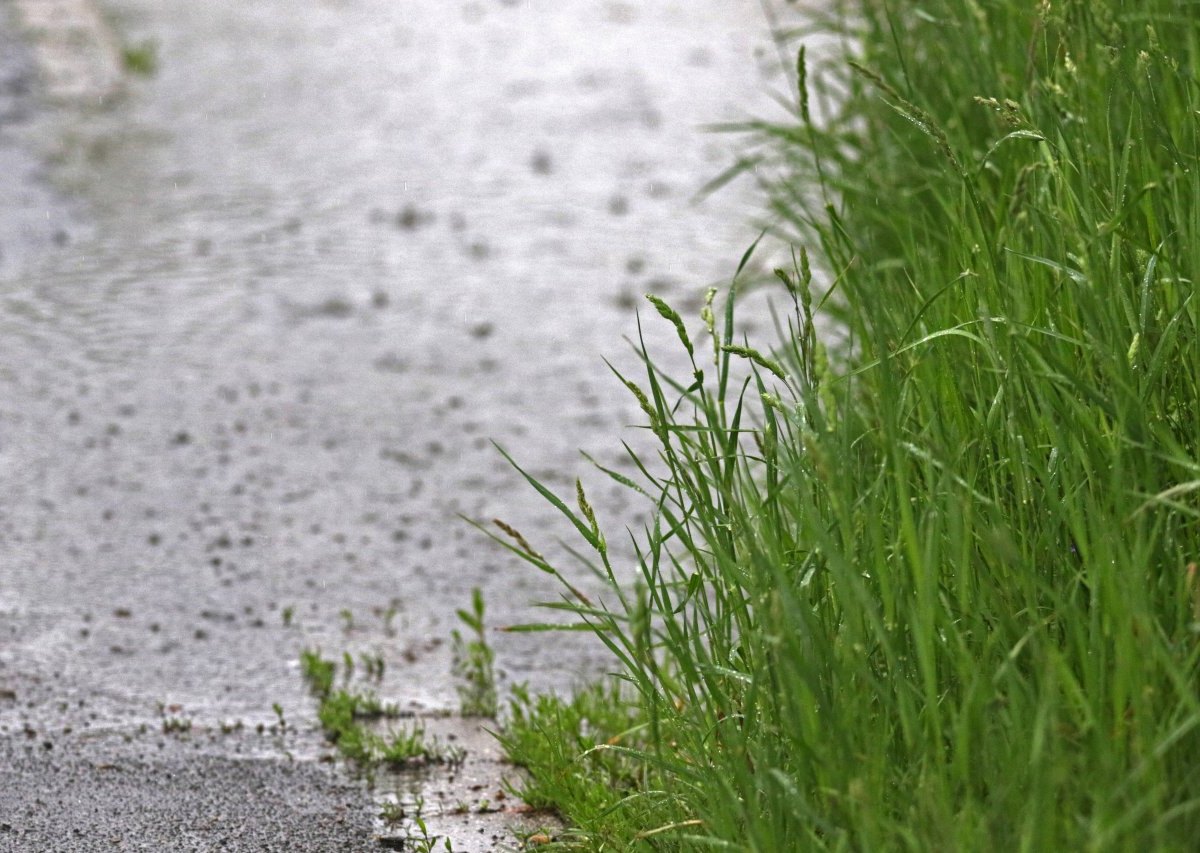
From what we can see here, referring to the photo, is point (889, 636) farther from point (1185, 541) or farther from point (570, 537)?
point (570, 537)

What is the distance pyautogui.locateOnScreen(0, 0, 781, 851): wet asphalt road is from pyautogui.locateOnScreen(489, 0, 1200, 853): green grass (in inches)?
32.1

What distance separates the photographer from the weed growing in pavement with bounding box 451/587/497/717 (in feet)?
12.4

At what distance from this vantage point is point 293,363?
243 inches

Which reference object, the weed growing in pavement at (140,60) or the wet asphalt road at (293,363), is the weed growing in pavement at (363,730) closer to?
the wet asphalt road at (293,363)

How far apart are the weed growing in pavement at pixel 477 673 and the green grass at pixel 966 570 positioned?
28 cm

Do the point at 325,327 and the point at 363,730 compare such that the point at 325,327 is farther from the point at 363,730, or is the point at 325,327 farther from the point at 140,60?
the point at 140,60

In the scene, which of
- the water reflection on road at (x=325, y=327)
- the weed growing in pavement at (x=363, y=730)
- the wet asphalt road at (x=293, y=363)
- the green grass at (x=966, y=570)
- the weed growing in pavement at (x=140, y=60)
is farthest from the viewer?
the weed growing in pavement at (x=140, y=60)

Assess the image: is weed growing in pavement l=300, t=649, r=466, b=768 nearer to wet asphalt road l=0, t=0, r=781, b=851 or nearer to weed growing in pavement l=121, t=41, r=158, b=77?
wet asphalt road l=0, t=0, r=781, b=851

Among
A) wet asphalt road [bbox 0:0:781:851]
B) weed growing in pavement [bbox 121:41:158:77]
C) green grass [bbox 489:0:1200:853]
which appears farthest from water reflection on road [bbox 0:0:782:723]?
green grass [bbox 489:0:1200:853]

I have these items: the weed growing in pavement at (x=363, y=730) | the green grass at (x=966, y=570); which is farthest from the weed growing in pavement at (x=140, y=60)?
the green grass at (x=966, y=570)

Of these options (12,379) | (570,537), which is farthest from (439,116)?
(570,537)

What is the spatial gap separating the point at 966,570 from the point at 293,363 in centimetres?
422

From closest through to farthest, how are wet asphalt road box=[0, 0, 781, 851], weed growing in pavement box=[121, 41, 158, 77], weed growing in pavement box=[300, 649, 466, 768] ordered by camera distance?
weed growing in pavement box=[300, 649, 466, 768]
wet asphalt road box=[0, 0, 781, 851]
weed growing in pavement box=[121, 41, 158, 77]

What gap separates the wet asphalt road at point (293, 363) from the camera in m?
3.77
